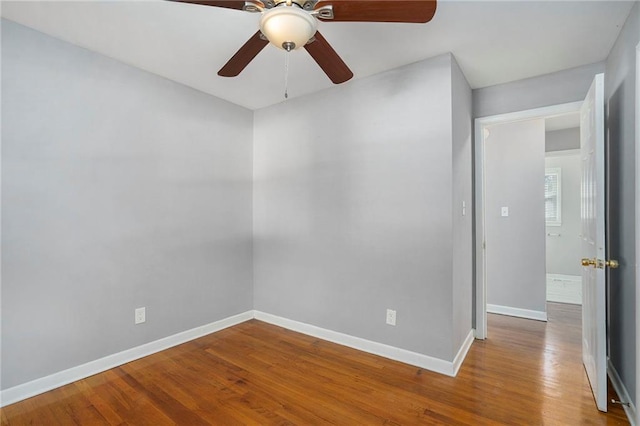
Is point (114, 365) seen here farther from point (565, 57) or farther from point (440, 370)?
point (565, 57)

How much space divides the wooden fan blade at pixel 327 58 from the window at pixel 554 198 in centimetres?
559

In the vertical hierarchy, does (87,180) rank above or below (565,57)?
below

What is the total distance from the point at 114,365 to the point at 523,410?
2.96m

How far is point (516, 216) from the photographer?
147 inches

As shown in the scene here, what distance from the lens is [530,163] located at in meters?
3.63

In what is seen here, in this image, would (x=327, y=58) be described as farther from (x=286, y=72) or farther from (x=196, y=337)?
(x=196, y=337)

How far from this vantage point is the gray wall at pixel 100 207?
2.06 m

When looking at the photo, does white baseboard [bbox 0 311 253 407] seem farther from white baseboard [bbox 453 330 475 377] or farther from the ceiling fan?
the ceiling fan

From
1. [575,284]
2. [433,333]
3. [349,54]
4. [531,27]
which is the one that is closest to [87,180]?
[349,54]

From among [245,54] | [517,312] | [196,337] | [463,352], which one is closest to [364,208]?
[463,352]

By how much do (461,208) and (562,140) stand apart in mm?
3944

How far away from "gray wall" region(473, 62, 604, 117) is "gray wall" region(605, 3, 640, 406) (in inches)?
8.3

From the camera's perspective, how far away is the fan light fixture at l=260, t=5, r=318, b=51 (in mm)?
1321

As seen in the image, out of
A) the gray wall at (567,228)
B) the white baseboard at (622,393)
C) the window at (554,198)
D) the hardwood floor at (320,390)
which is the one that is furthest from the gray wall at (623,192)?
the window at (554,198)
